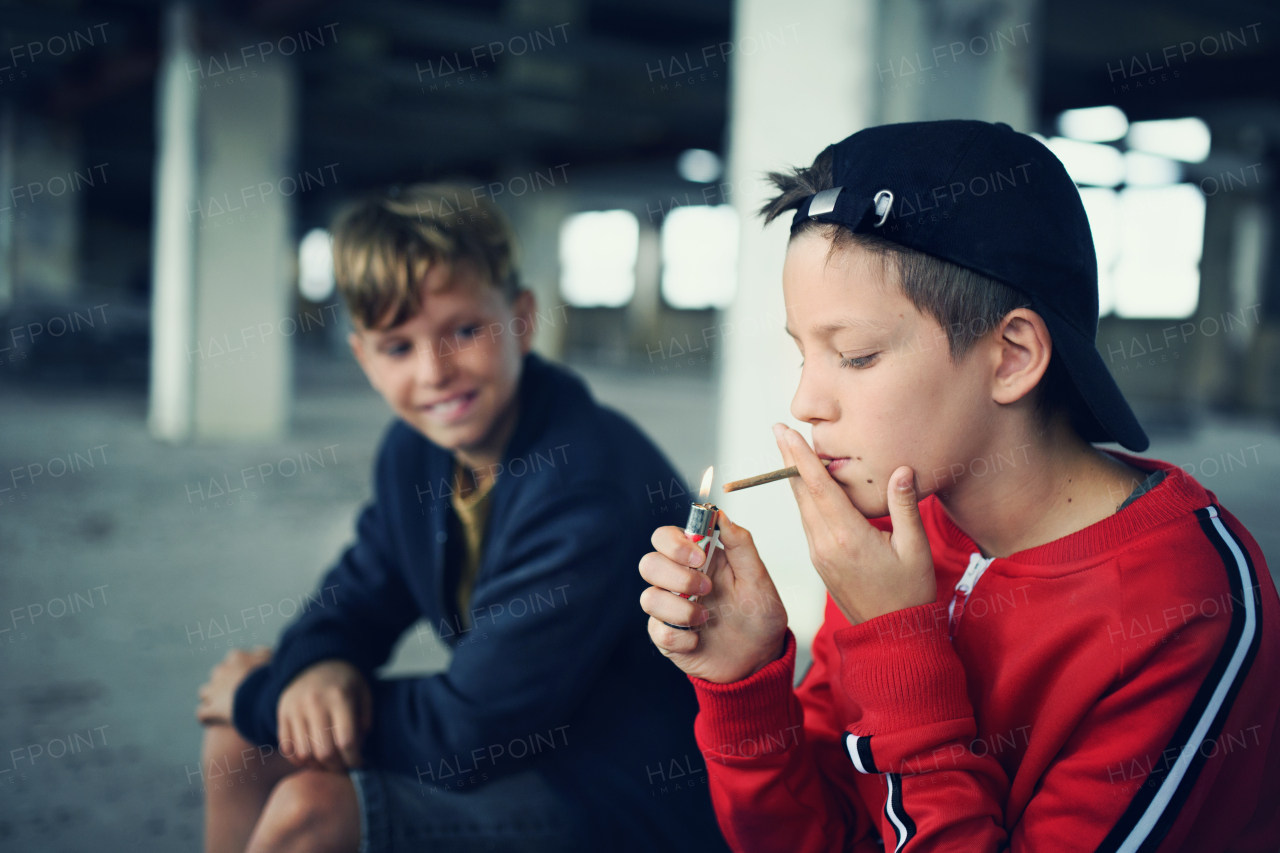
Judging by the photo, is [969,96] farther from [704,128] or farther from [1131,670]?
[704,128]

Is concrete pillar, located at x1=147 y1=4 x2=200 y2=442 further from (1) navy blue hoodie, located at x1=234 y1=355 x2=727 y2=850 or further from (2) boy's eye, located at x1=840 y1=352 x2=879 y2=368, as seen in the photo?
(2) boy's eye, located at x1=840 y1=352 x2=879 y2=368

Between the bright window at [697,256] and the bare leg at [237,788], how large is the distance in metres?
17.0

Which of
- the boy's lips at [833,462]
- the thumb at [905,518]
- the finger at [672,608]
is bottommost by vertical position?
the finger at [672,608]

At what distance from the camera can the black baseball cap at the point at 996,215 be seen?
3.03 ft

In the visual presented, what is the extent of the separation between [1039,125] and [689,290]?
36.4ft

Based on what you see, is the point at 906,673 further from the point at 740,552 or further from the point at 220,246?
the point at 220,246

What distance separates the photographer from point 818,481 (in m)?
0.96

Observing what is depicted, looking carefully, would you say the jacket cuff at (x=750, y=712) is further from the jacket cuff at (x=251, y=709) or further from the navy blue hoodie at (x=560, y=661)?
the jacket cuff at (x=251, y=709)

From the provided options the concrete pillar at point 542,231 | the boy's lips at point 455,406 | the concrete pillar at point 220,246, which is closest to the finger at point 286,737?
the boy's lips at point 455,406

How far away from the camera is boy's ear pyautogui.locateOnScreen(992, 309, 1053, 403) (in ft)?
3.11

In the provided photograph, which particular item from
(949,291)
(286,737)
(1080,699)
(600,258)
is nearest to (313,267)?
(600,258)

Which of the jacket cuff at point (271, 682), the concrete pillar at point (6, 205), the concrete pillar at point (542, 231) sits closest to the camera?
the jacket cuff at point (271, 682)

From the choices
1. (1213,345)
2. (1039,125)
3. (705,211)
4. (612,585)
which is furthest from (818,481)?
(705,211)

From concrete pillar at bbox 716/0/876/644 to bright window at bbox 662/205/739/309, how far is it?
596 inches
